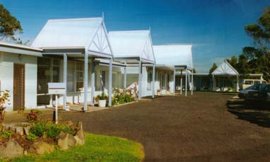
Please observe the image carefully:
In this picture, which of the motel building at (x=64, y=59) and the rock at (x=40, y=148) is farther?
the motel building at (x=64, y=59)

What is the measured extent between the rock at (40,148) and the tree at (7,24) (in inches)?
1188

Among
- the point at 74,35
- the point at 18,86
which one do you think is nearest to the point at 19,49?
the point at 18,86

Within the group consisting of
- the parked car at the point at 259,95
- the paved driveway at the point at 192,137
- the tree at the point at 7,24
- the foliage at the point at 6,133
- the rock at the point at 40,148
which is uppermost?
the tree at the point at 7,24

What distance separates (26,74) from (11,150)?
410 inches

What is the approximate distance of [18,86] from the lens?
16.2m

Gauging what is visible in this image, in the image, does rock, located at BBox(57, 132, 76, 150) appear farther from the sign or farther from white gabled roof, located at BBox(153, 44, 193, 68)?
white gabled roof, located at BBox(153, 44, 193, 68)

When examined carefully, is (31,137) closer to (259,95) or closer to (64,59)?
(64,59)

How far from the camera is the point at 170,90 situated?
44.7 meters

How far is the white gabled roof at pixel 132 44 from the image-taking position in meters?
25.4

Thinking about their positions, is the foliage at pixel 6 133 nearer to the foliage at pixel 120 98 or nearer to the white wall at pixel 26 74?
the white wall at pixel 26 74

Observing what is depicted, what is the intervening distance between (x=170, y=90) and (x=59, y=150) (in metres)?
37.6

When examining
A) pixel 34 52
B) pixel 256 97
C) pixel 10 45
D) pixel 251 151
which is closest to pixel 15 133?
pixel 251 151

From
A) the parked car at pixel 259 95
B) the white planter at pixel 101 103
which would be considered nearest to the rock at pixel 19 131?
the white planter at pixel 101 103

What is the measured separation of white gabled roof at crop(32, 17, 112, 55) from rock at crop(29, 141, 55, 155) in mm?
10188
